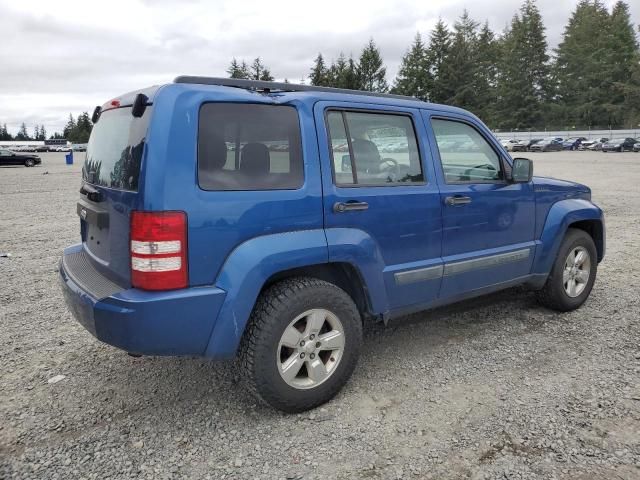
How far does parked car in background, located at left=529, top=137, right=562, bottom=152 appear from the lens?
4916cm

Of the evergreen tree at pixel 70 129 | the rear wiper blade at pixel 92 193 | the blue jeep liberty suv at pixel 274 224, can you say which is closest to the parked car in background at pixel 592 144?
the blue jeep liberty suv at pixel 274 224

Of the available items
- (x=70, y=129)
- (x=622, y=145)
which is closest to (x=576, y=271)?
(x=622, y=145)

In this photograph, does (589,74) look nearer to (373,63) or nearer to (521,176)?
(373,63)

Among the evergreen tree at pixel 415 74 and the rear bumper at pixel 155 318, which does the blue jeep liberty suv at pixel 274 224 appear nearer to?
the rear bumper at pixel 155 318

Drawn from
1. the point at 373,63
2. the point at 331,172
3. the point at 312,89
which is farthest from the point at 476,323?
the point at 373,63

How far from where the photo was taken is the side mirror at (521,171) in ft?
13.4

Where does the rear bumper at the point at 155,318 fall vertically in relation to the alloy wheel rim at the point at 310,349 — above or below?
above

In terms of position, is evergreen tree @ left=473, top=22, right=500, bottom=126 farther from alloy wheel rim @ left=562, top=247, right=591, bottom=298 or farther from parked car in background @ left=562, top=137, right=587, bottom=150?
alloy wheel rim @ left=562, top=247, right=591, bottom=298

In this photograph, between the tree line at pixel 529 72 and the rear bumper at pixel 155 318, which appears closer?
the rear bumper at pixel 155 318

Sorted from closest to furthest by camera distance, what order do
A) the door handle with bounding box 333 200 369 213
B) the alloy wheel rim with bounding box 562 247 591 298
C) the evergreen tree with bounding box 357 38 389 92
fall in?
the door handle with bounding box 333 200 369 213 < the alloy wheel rim with bounding box 562 247 591 298 < the evergreen tree with bounding box 357 38 389 92

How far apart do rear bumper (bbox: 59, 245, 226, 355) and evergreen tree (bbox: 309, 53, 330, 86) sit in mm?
62724

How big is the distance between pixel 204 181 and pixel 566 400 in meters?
2.56

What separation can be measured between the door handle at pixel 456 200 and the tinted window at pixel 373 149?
0.85 ft

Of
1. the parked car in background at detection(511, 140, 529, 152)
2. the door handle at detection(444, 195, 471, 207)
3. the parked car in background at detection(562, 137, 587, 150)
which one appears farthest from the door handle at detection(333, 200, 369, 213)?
the parked car in background at detection(562, 137, 587, 150)
